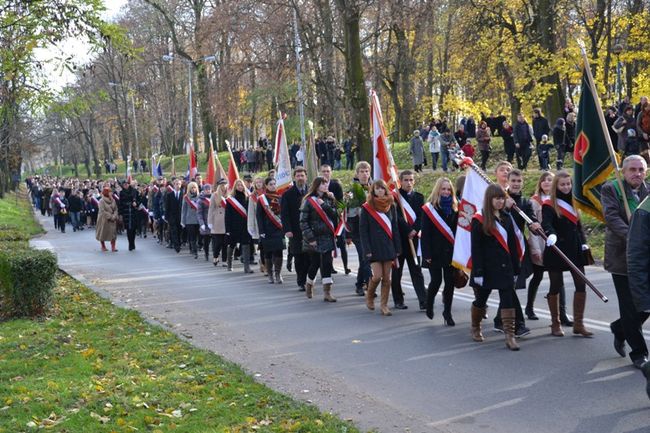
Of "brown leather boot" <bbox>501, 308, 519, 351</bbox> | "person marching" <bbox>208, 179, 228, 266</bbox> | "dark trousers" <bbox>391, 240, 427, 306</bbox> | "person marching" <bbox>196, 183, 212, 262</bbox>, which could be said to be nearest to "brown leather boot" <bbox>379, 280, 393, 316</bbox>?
"dark trousers" <bbox>391, 240, 427, 306</bbox>

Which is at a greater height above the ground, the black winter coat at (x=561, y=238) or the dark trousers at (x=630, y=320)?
the black winter coat at (x=561, y=238)

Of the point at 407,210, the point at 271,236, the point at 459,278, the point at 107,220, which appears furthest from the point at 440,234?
the point at 107,220

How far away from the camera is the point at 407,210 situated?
436 inches

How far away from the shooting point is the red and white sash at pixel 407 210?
1106 centimetres

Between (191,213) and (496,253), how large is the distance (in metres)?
12.4

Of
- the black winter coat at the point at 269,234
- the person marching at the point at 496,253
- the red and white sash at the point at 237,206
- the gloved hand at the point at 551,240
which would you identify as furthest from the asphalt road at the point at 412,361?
the red and white sash at the point at 237,206

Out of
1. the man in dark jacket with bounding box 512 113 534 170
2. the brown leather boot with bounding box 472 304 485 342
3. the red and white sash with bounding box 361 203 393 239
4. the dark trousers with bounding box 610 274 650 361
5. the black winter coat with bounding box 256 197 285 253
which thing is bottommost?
the brown leather boot with bounding box 472 304 485 342

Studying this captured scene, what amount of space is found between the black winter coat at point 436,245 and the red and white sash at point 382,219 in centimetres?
61

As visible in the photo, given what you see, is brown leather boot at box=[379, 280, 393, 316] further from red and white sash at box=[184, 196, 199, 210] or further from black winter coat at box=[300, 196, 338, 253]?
red and white sash at box=[184, 196, 199, 210]

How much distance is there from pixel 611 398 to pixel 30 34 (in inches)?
496

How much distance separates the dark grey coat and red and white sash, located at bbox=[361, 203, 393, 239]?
3.56m

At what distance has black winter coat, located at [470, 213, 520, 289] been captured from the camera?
8312 mm

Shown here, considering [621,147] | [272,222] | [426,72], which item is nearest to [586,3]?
[426,72]

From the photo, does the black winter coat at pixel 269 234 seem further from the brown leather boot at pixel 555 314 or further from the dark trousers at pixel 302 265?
the brown leather boot at pixel 555 314
